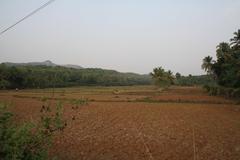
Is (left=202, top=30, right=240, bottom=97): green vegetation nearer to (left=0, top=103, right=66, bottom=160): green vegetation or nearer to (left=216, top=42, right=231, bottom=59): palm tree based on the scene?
(left=216, top=42, right=231, bottom=59): palm tree

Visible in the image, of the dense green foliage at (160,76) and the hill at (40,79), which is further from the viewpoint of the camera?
the hill at (40,79)

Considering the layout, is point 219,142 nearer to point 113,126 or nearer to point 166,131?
point 166,131

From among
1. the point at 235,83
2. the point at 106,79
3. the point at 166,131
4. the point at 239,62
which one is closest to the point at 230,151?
the point at 166,131

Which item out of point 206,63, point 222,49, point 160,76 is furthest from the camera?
point 160,76

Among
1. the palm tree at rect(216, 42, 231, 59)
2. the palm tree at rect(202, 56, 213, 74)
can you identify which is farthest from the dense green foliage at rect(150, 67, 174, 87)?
the palm tree at rect(216, 42, 231, 59)

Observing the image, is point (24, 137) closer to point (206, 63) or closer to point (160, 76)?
point (206, 63)

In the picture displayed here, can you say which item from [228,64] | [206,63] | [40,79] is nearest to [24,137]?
[228,64]

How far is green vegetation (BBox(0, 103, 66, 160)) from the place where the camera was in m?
3.59

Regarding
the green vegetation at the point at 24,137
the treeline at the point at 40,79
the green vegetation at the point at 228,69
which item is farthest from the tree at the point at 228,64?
the treeline at the point at 40,79

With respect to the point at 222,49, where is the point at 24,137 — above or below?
below

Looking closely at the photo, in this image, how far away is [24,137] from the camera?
361 centimetres

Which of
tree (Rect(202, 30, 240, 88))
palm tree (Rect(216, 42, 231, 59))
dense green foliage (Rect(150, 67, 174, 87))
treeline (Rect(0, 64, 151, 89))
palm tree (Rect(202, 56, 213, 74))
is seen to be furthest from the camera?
treeline (Rect(0, 64, 151, 89))

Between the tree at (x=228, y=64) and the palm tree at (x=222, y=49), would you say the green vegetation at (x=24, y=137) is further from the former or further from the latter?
the palm tree at (x=222, y=49)

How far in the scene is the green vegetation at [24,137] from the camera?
3.59 meters
